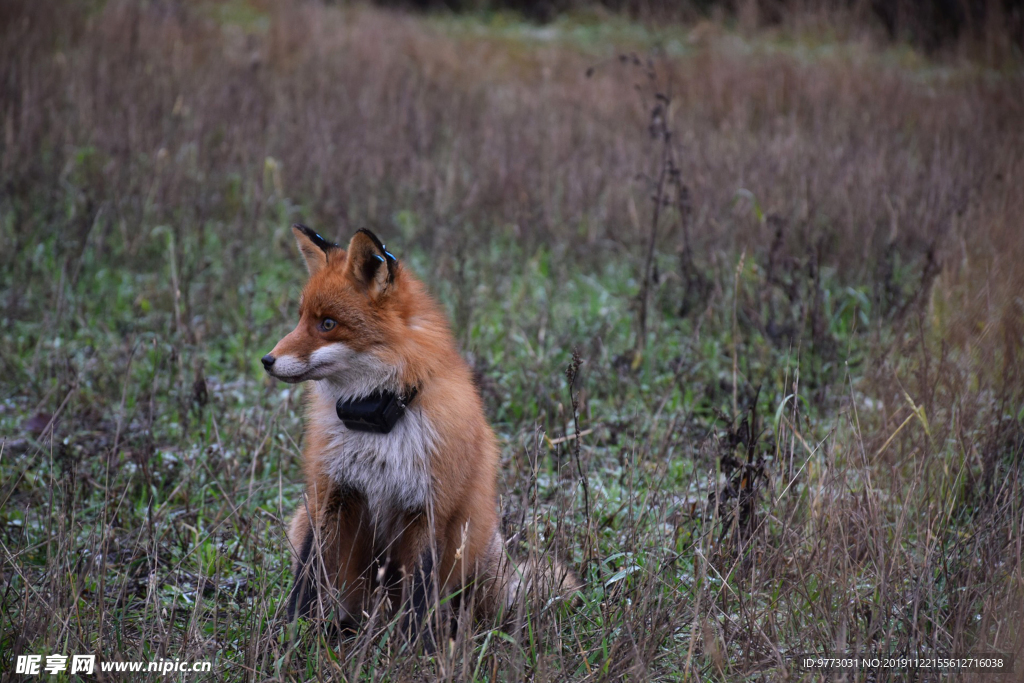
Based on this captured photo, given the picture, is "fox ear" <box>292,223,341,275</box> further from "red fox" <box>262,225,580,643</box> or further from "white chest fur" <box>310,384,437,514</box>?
"white chest fur" <box>310,384,437,514</box>

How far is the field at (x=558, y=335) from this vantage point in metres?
2.73

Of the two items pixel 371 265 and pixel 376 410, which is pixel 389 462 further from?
pixel 371 265

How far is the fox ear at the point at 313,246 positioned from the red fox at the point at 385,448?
2cm

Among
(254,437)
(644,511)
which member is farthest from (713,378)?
(254,437)

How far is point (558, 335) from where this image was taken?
17.7 ft

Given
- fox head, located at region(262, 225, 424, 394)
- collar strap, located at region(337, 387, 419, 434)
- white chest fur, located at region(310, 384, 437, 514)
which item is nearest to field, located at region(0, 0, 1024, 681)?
white chest fur, located at region(310, 384, 437, 514)

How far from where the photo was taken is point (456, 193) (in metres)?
7.84

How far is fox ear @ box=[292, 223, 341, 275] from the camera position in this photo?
302 centimetres

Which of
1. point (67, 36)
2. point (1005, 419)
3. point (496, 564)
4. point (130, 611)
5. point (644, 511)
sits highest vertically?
point (67, 36)

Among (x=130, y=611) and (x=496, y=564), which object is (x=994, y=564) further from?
(x=130, y=611)

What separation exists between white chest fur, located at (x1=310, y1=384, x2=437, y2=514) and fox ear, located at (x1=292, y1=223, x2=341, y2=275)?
0.67 meters

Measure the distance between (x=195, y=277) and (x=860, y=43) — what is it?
1303 centimetres

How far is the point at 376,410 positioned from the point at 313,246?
716mm

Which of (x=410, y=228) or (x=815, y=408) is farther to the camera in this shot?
(x=410, y=228)
